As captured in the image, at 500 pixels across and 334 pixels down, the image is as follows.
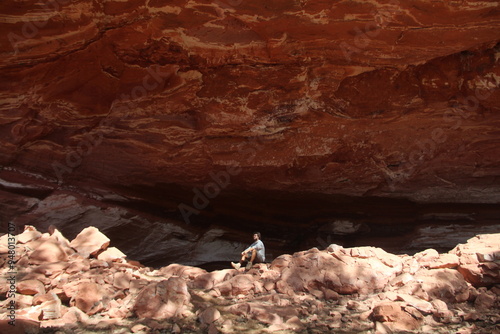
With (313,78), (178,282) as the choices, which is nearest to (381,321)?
(178,282)

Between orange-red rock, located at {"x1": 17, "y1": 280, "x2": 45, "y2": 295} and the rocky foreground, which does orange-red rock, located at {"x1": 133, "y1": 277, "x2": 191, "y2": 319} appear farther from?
orange-red rock, located at {"x1": 17, "y1": 280, "x2": 45, "y2": 295}

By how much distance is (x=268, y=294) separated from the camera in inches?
132

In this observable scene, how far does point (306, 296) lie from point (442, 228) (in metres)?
3.38

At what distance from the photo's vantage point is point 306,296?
3.32 m

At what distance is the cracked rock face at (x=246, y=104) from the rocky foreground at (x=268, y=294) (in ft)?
5.83

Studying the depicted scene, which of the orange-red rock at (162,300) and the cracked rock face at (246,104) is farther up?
the cracked rock face at (246,104)

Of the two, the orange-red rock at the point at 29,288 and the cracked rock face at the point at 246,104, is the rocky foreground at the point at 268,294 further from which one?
the cracked rock face at the point at 246,104

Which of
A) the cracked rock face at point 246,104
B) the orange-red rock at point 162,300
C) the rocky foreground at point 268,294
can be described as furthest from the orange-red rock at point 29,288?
the cracked rock face at point 246,104

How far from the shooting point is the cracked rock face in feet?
13.4

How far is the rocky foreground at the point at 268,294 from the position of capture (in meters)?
2.78

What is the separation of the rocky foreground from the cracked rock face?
1.78 metres

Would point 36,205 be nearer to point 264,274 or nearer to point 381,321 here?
point 264,274

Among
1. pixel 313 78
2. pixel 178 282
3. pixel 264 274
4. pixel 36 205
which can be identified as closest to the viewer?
pixel 178 282

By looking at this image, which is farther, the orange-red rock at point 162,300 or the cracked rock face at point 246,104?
the cracked rock face at point 246,104
